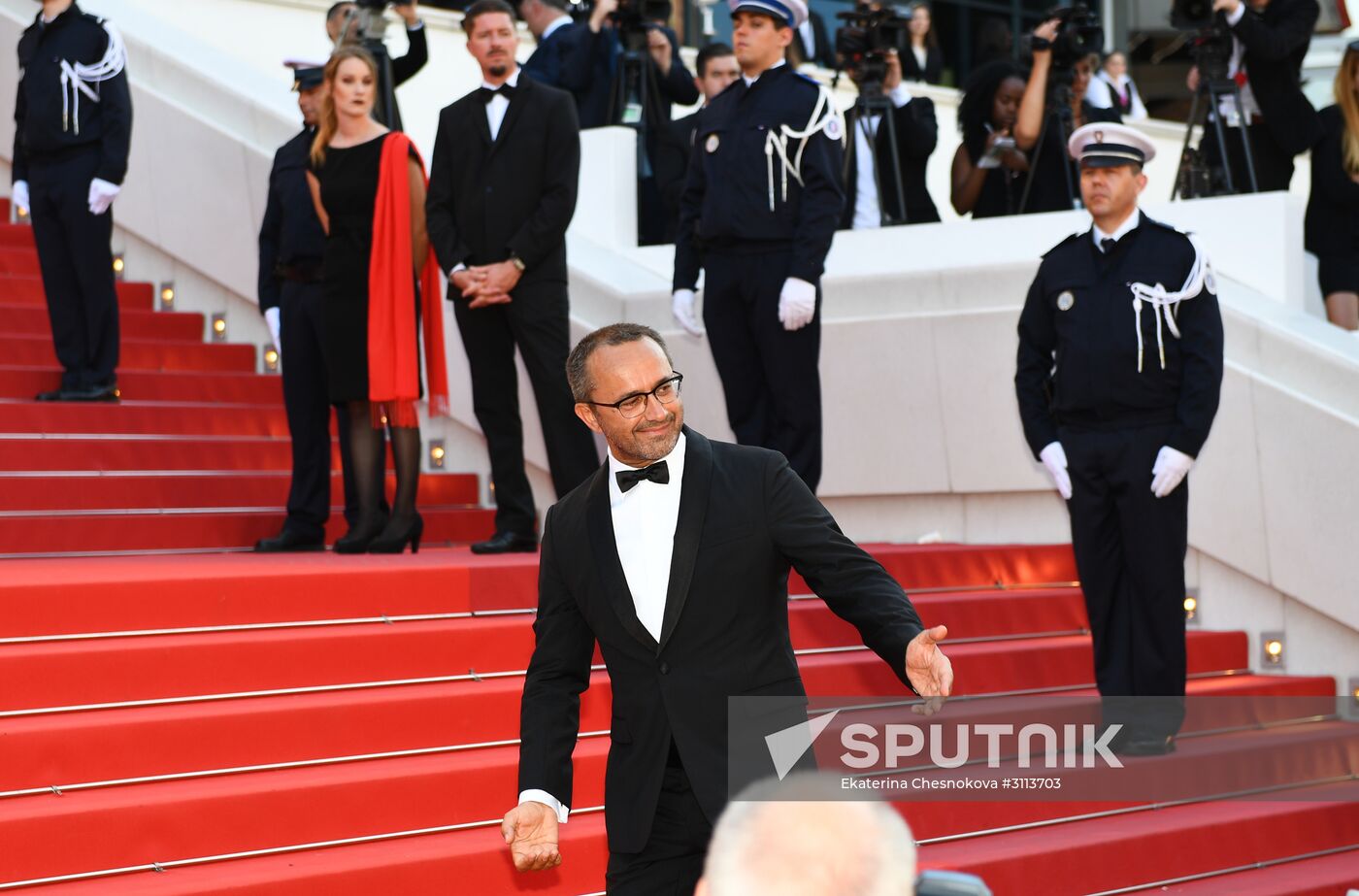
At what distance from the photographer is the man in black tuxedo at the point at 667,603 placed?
11.3ft

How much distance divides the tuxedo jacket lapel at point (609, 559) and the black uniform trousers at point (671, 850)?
0.85 feet

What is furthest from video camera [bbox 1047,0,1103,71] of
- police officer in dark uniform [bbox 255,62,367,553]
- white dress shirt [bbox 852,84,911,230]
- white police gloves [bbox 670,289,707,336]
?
police officer in dark uniform [bbox 255,62,367,553]

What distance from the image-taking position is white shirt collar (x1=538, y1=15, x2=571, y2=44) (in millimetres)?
9781

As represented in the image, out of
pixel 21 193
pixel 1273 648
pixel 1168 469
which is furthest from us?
pixel 21 193

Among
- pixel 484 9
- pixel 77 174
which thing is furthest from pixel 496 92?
pixel 77 174

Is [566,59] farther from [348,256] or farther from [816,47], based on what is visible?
[816,47]

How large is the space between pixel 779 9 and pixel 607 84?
10.7ft

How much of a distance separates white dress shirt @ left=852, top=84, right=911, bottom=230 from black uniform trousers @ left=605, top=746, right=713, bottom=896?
5616mm

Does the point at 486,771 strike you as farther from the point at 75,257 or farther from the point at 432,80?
the point at 432,80

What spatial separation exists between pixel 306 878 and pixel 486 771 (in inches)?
28.8

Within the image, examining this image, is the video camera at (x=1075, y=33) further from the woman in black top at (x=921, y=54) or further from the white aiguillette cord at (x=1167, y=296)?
the woman in black top at (x=921, y=54)

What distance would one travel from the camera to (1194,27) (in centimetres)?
834

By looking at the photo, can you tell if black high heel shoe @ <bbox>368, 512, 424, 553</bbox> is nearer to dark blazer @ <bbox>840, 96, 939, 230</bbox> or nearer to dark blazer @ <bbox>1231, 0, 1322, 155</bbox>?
dark blazer @ <bbox>840, 96, 939, 230</bbox>

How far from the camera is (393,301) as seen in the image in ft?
22.0
